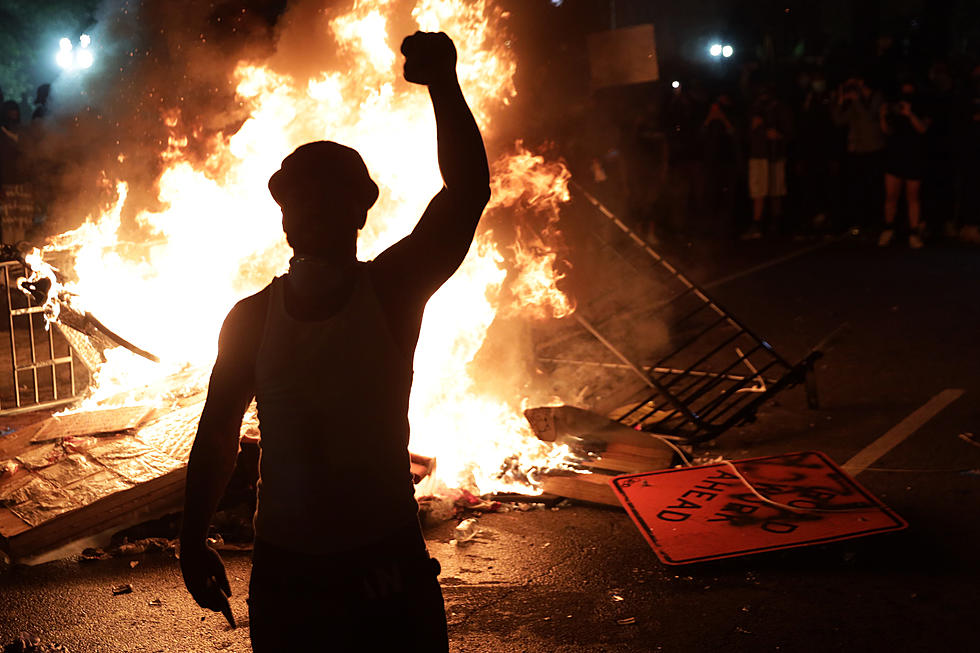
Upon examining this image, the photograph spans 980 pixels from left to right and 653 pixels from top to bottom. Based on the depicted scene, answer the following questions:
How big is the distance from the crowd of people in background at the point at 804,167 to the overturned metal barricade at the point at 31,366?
810 centimetres

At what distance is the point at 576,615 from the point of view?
4379 millimetres

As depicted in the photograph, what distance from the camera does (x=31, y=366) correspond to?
7.80 m

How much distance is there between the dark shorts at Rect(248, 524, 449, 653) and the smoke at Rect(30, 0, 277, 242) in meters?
5.63

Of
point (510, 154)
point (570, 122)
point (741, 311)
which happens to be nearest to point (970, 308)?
point (741, 311)

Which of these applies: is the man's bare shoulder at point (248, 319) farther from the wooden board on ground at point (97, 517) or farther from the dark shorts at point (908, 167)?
the dark shorts at point (908, 167)

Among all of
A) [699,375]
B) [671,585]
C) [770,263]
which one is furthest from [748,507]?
[770,263]

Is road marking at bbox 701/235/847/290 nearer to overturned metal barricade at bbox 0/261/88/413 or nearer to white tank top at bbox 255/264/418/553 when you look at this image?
overturned metal barricade at bbox 0/261/88/413

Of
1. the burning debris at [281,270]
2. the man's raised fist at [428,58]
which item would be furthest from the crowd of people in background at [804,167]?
the man's raised fist at [428,58]

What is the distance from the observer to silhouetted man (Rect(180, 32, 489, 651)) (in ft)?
7.32

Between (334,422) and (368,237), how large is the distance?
4.67 m

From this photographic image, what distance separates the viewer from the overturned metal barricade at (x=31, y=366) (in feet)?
25.5

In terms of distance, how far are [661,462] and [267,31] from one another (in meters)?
4.56

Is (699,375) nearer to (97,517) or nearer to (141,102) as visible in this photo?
(97,517)

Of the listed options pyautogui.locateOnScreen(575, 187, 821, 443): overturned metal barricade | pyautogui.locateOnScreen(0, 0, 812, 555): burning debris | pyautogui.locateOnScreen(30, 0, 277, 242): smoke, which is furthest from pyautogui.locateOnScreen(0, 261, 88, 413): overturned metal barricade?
pyautogui.locateOnScreen(575, 187, 821, 443): overturned metal barricade
